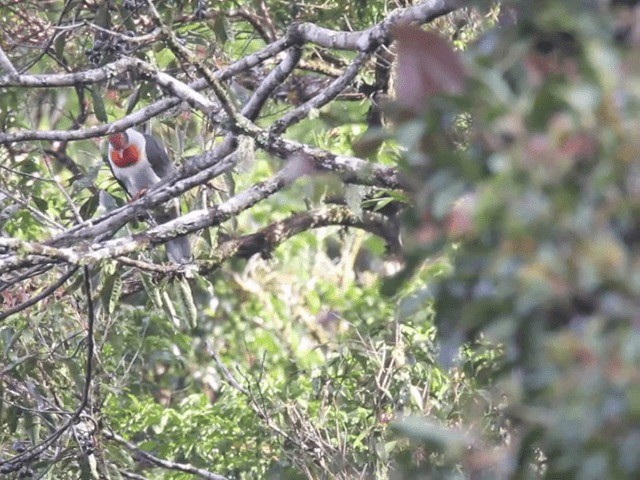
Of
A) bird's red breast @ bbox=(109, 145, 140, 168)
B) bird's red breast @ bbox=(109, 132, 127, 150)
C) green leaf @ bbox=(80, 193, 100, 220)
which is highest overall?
green leaf @ bbox=(80, 193, 100, 220)

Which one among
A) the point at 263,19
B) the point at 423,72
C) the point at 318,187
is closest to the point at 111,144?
the point at 263,19

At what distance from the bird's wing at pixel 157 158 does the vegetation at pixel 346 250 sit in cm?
25

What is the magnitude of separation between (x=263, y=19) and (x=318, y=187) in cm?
291

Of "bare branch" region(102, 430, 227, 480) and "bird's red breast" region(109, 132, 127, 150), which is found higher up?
"bird's red breast" region(109, 132, 127, 150)

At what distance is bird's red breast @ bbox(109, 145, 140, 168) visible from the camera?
5.91 metres

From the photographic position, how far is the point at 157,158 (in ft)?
20.2

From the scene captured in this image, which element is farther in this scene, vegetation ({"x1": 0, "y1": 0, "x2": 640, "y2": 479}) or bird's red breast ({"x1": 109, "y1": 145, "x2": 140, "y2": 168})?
bird's red breast ({"x1": 109, "y1": 145, "x2": 140, "y2": 168})

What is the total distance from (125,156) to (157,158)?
239 mm

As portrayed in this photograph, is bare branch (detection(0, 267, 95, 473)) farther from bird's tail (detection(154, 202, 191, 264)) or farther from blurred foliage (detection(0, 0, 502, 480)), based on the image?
bird's tail (detection(154, 202, 191, 264))

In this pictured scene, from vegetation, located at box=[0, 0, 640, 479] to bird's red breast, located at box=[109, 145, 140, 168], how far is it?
23cm

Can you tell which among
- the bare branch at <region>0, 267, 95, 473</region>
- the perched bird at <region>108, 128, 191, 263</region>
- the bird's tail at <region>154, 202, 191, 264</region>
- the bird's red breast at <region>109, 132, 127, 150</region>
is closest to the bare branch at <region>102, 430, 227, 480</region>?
the bare branch at <region>0, 267, 95, 473</region>

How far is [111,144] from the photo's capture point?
20.1 feet

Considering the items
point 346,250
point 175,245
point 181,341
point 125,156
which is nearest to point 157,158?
point 125,156

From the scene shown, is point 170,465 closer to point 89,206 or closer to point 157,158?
point 89,206
